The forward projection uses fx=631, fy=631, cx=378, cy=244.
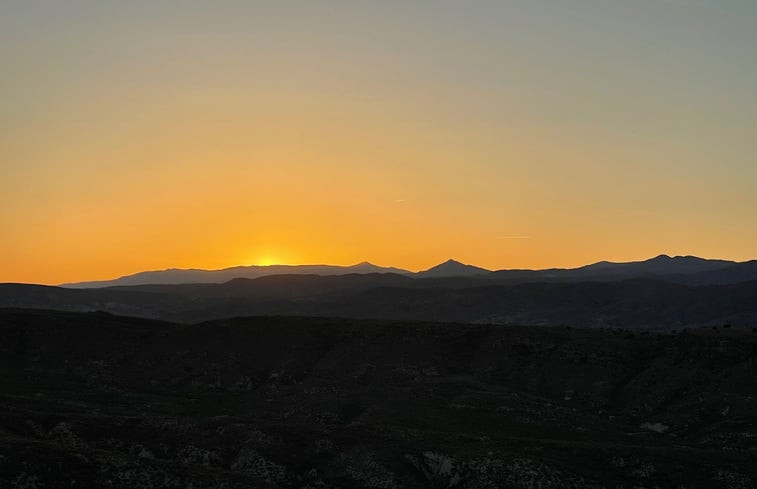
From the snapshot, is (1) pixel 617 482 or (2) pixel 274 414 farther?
(2) pixel 274 414

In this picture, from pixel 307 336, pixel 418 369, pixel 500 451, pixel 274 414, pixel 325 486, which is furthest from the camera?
pixel 307 336

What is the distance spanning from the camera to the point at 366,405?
83.0 meters

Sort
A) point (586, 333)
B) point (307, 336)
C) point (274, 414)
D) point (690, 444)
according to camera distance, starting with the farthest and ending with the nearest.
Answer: point (307, 336), point (586, 333), point (274, 414), point (690, 444)

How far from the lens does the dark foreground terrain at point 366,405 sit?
166ft

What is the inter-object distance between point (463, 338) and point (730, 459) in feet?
222

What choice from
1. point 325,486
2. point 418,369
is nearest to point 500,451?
point 325,486

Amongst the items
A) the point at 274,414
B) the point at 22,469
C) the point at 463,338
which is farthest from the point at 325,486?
the point at 463,338

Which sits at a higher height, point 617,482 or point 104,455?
point 104,455

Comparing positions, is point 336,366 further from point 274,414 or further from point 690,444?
point 690,444

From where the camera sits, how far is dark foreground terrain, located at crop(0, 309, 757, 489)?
50531mm

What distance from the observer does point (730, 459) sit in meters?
54.7

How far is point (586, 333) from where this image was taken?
11669cm

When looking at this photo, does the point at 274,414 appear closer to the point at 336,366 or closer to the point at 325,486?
the point at 336,366

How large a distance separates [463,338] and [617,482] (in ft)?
233
